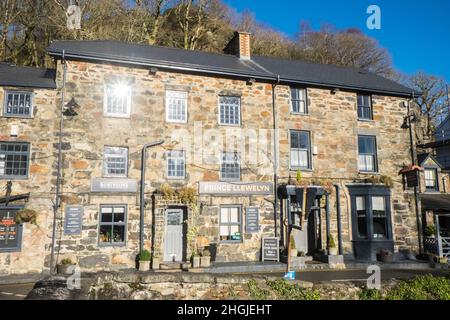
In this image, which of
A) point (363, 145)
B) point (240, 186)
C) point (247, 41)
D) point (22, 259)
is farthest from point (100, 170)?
point (363, 145)

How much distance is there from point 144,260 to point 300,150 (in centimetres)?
871

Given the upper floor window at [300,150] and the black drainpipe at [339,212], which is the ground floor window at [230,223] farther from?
the black drainpipe at [339,212]

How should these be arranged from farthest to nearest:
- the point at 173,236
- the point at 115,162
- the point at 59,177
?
the point at 173,236
the point at 115,162
the point at 59,177

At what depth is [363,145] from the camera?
1833 cm

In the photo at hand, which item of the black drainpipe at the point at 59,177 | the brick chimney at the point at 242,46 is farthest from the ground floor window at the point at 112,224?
the brick chimney at the point at 242,46

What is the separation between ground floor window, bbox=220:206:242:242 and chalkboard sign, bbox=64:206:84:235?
576 cm

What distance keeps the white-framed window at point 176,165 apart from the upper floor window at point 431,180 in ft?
47.1

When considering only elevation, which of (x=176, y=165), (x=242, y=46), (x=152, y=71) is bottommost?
(x=176, y=165)

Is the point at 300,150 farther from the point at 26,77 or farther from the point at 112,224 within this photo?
the point at 26,77

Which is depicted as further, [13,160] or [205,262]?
[205,262]

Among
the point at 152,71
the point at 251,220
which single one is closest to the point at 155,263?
the point at 251,220

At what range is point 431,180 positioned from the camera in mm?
20953

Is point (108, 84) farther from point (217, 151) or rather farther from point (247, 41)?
point (247, 41)
